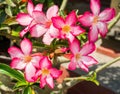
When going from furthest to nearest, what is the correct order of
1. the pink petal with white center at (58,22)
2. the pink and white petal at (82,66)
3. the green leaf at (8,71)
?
the green leaf at (8,71) < the pink and white petal at (82,66) < the pink petal with white center at (58,22)

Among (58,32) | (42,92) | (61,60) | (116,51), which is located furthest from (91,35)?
(116,51)

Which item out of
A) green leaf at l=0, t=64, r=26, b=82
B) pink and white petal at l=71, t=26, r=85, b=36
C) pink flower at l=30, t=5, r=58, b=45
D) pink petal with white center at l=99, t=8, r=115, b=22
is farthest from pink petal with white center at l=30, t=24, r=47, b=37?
Result: green leaf at l=0, t=64, r=26, b=82

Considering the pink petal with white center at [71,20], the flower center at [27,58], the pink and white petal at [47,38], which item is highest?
the pink petal with white center at [71,20]

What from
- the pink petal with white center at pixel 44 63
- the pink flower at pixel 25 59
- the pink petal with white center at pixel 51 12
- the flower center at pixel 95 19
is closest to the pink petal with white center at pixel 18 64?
the pink flower at pixel 25 59

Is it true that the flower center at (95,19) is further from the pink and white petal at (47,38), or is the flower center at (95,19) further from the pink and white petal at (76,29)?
the pink and white petal at (47,38)

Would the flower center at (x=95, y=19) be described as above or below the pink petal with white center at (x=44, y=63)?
above

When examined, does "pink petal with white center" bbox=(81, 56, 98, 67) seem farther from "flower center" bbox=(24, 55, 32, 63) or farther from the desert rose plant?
"flower center" bbox=(24, 55, 32, 63)

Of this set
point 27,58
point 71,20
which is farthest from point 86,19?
point 27,58
